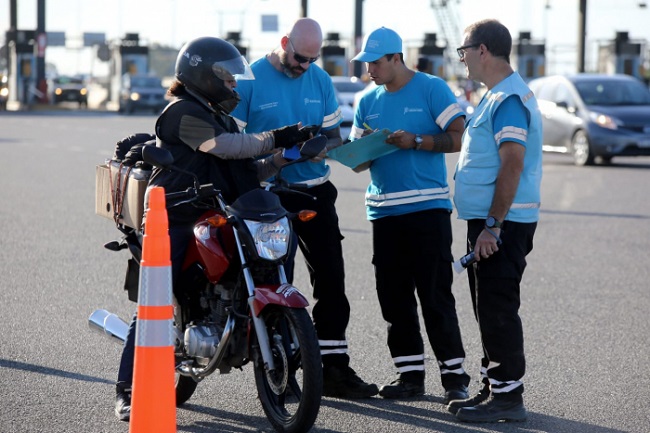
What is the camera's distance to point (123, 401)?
5.60 metres

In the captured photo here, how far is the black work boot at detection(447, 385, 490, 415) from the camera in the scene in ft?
19.2

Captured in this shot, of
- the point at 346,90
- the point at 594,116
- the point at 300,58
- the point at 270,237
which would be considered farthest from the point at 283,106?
the point at 346,90

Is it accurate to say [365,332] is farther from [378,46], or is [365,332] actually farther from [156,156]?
[156,156]

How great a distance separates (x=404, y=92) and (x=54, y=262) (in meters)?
4.87

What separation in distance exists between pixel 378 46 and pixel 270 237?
4.56 feet

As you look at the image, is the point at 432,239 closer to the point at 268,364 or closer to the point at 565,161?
the point at 268,364

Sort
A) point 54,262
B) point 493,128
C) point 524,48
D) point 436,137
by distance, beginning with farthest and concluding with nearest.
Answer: point 524,48 < point 54,262 < point 436,137 < point 493,128

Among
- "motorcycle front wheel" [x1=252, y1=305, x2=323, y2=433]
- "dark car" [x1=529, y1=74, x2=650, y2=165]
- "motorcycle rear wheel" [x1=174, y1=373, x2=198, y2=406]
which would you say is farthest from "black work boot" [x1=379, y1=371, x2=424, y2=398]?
"dark car" [x1=529, y1=74, x2=650, y2=165]

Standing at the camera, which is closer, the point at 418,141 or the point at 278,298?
the point at 278,298

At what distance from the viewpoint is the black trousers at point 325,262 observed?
6418 millimetres

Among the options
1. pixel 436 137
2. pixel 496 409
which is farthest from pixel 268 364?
pixel 436 137

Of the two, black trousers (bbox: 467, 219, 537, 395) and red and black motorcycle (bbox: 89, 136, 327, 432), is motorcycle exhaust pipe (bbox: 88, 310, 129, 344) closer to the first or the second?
red and black motorcycle (bbox: 89, 136, 327, 432)

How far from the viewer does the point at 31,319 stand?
7.95 meters

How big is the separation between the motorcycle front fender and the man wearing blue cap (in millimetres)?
1157
